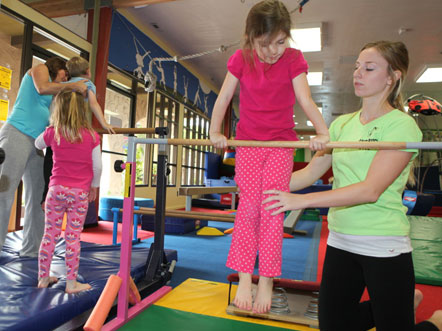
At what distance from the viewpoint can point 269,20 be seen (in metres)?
1.37

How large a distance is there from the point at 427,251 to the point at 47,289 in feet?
9.56

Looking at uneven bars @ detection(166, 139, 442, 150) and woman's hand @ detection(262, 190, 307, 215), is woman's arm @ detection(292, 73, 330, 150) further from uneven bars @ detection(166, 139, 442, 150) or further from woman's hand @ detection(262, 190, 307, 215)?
woman's hand @ detection(262, 190, 307, 215)

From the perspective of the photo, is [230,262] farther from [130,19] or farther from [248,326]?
[130,19]

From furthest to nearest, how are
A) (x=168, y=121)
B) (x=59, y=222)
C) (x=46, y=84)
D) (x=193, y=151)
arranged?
(x=193, y=151)
(x=168, y=121)
(x=46, y=84)
(x=59, y=222)

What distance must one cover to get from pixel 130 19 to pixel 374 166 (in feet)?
19.8

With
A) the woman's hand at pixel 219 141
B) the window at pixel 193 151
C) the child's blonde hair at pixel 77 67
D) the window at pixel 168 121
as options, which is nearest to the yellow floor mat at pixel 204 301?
the woman's hand at pixel 219 141

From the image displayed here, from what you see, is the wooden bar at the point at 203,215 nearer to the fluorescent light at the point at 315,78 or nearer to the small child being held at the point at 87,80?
the small child being held at the point at 87,80

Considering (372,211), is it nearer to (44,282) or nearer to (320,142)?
(320,142)

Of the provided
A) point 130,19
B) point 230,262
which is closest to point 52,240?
→ point 230,262

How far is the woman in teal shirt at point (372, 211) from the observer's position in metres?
1.08

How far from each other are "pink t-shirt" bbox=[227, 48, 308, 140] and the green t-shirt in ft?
1.00

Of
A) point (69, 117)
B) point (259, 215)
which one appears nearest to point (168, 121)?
point (69, 117)

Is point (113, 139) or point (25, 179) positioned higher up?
point (113, 139)

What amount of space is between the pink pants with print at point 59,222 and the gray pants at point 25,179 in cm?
42
